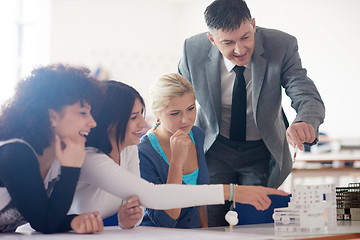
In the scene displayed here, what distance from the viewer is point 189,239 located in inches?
56.9

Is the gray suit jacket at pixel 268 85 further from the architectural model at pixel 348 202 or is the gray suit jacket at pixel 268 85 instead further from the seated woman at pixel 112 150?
the seated woman at pixel 112 150

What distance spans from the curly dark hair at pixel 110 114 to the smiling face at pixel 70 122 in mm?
186

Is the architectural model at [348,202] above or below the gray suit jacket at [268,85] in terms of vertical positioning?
below

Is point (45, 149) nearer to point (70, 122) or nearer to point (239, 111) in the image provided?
point (70, 122)

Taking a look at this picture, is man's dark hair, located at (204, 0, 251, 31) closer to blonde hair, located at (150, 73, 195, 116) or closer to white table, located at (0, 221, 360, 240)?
blonde hair, located at (150, 73, 195, 116)

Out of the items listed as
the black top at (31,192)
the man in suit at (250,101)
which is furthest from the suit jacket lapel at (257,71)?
the black top at (31,192)

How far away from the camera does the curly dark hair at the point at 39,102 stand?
1.65m

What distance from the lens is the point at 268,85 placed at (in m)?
2.56

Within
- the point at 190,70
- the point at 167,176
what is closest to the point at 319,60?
the point at 190,70

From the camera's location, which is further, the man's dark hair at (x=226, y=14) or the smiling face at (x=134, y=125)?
the man's dark hair at (x=226, y=14)

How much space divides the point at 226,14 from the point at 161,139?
0.57 m

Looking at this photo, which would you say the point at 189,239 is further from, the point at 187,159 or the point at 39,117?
the point at 187,159

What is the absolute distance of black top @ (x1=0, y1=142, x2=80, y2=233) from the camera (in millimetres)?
1562

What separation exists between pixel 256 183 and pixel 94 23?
599 cm
